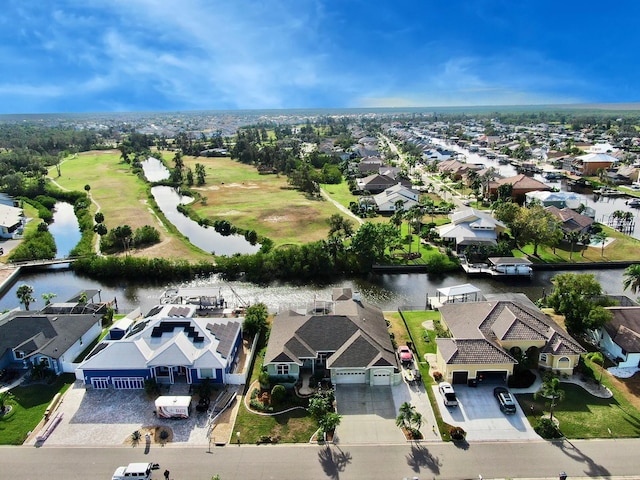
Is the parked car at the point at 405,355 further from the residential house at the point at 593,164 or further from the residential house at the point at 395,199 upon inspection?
the residential house at the point at 593,164

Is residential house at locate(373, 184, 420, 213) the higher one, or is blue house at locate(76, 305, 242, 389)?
blue house at locate(76, 305, 242, 389)

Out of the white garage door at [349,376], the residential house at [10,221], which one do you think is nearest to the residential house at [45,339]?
the white garage door at [349,376]

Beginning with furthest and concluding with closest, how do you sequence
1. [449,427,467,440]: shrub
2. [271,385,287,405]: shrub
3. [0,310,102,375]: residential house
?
[0,310,102,375]: residential house < [271,385,287,405]: shrub < [449,427,467,440]: shrub

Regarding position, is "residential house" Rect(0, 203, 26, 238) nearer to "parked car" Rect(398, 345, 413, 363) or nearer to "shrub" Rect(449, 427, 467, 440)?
"parked car" Rect(398, 345, 413, 363)

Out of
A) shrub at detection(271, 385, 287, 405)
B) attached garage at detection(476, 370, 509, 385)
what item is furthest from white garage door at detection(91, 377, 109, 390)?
attached garage at detection(476, 370, 509, 385)

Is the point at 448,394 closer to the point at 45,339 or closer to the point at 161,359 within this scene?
the point at 161,359

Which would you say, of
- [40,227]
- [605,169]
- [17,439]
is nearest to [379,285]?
[17,439]
